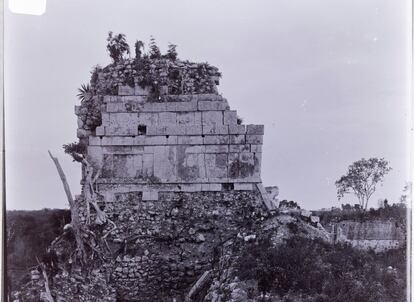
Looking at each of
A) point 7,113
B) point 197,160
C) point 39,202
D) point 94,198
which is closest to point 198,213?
point 197,160

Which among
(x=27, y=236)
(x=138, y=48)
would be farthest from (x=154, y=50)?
(x=27, y=236)

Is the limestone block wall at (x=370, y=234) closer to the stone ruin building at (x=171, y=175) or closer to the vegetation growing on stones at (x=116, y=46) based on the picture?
the stone ruin building at (x=171, y=175)

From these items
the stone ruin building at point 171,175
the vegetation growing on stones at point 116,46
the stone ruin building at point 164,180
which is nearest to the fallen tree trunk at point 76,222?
the stone ruin building at point 164,180

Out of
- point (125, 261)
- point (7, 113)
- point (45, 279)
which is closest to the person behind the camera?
point (7, 113)

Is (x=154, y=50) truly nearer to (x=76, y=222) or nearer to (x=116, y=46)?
(x=116, y=46)

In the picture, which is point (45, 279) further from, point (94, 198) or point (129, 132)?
point (129, 132)

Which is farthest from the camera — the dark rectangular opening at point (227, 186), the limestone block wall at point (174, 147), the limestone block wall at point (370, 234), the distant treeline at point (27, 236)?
the dark rectangular opening at point (227, 186)

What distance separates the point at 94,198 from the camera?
8961 millimetres

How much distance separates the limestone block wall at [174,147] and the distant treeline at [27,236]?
98cm

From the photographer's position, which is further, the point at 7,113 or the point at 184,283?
the point at 184,283

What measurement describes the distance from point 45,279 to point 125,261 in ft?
4.03

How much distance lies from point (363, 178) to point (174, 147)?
2.92 m

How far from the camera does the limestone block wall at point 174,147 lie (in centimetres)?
904

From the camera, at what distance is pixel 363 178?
8.12 meters
